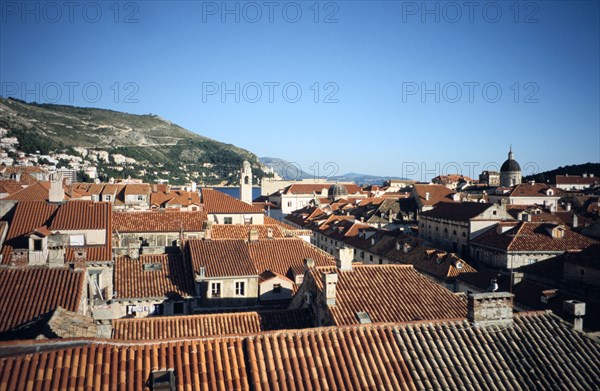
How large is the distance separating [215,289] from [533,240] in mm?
35458

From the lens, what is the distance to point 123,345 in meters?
10.9

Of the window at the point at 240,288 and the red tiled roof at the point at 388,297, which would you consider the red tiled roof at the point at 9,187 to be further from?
the red tiled roof at the point at 388,297

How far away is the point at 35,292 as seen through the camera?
56.9 feet

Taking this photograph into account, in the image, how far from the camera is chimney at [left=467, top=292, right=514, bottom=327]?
13273mm

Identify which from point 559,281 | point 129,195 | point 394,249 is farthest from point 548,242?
point 129,195

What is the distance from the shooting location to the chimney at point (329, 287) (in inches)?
728

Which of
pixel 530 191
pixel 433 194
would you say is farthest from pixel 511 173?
pixel 433 194

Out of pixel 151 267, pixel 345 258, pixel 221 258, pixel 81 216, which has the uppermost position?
pixel 81 216

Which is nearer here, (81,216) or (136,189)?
(81,216)

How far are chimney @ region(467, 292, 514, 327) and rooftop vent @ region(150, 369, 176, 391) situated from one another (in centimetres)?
838

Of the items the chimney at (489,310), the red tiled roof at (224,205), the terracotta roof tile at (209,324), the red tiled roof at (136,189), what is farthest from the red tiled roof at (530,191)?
the chimney at (489,310)

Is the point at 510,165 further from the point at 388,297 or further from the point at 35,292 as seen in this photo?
the point at 35,292

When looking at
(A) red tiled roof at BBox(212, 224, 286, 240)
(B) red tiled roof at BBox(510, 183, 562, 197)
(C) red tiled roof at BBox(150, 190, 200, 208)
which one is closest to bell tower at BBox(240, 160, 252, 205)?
(C) red tiled roof at BBox(150, 190, 200, 208)

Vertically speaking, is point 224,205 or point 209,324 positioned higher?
point 224,205
